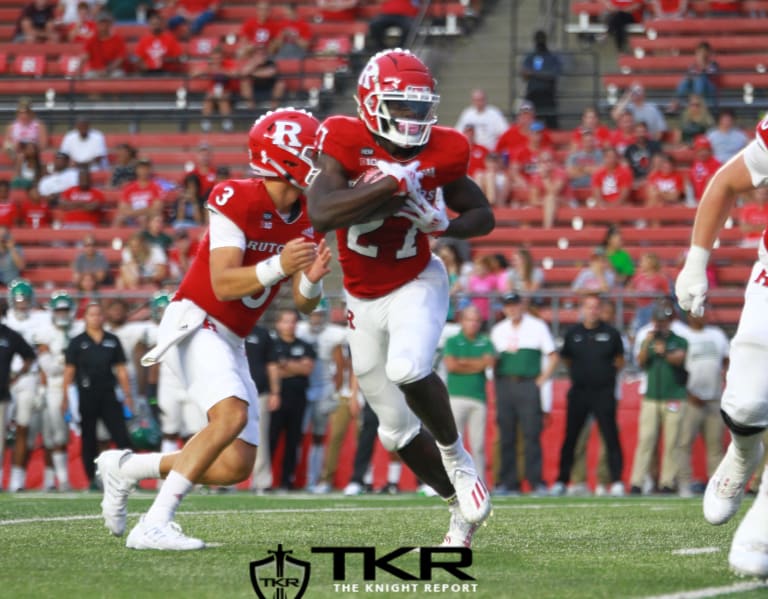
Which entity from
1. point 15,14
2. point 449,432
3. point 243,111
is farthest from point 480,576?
point 15,14

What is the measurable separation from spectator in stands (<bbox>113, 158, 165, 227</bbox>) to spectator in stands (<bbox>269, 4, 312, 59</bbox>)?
9.63 feet

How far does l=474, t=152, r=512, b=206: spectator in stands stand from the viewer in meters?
16.4

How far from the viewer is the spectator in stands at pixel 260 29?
65.2ft

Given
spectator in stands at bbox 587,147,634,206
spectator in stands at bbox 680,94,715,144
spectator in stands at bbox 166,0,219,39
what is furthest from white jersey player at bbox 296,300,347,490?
spectator in stands at bbox 166,0,219,39

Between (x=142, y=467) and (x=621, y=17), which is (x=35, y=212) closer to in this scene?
(x=621, y=17)

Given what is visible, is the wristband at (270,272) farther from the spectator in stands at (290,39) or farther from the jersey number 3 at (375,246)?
the spectator in stands at (290,39)

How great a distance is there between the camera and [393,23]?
1927 centimetres

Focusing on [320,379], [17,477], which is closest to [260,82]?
[320,379]

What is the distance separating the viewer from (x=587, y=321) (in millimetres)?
13648

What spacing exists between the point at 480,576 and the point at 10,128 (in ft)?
49.3

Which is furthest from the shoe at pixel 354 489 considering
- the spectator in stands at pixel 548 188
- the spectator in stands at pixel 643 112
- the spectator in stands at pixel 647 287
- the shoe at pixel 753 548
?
the shoe at pixel 753 548

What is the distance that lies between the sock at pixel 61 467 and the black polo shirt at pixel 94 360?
880 mm

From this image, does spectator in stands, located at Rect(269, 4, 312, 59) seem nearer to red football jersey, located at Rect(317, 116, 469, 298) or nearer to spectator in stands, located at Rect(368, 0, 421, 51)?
spectator in stands, located at Rect(368, 0, 421, 51)

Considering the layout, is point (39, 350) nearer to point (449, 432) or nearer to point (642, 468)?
point (642, 468)
